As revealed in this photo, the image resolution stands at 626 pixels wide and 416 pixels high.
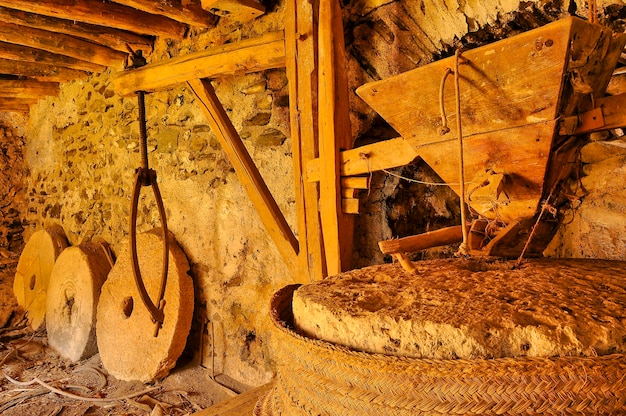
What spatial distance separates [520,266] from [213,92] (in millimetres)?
1802

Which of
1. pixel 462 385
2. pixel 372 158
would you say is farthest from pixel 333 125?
pixel 462 385

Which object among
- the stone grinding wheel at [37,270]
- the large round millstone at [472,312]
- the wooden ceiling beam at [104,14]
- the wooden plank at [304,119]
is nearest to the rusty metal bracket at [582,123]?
the large round millstone at [472,312]

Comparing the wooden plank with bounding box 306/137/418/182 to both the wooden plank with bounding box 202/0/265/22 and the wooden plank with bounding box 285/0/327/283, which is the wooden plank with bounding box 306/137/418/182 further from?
the wooden plank with bounding box 202/0/265/22

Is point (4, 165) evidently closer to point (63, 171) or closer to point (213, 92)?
point (63, 171)

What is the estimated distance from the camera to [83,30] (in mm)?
2898

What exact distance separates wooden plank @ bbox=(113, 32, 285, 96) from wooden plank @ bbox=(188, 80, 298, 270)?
9 cm

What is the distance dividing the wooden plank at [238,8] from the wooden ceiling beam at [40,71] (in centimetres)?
189

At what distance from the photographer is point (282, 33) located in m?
2.21

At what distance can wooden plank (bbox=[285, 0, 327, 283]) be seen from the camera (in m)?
2.08

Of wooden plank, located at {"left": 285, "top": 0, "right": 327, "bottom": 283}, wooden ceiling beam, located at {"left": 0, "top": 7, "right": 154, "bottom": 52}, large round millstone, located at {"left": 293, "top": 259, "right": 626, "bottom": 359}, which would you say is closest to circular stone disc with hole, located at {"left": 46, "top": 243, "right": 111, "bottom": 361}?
wooden ceiling beam, located at {"left": 0, "top": 7, "right": 154, "bottom": 52}

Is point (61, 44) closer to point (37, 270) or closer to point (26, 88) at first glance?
point (26, 88)

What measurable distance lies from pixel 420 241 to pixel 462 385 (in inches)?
23.2

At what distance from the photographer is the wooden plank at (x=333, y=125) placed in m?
2.01

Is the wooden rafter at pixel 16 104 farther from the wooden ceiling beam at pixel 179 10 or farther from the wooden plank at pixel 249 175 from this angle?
the wooden plank at pixel 249 175
